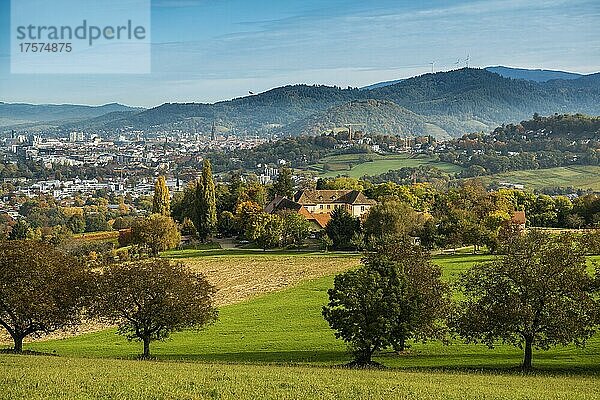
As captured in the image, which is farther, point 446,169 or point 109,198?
point 446,169

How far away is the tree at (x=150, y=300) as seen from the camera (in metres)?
29.5

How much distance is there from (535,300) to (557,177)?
147m

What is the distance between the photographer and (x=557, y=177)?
538 feet

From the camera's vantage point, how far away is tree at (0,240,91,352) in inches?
1153

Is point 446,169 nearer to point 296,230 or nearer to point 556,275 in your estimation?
point 296,230

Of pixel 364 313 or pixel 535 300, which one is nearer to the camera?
pixel 535 300

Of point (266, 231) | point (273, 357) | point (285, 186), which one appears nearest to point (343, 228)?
point (266, 231)

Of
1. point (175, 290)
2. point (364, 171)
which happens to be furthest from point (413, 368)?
point (364, 171)

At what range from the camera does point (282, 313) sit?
139 ft

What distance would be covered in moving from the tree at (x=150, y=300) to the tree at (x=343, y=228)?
46.1 metres

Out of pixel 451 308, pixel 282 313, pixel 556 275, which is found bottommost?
pixel 282 313

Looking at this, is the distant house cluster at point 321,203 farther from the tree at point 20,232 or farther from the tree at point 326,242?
the tree at point 20,232

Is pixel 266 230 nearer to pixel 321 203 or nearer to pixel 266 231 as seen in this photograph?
pixel 266 231

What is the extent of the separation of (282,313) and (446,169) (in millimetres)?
150078
